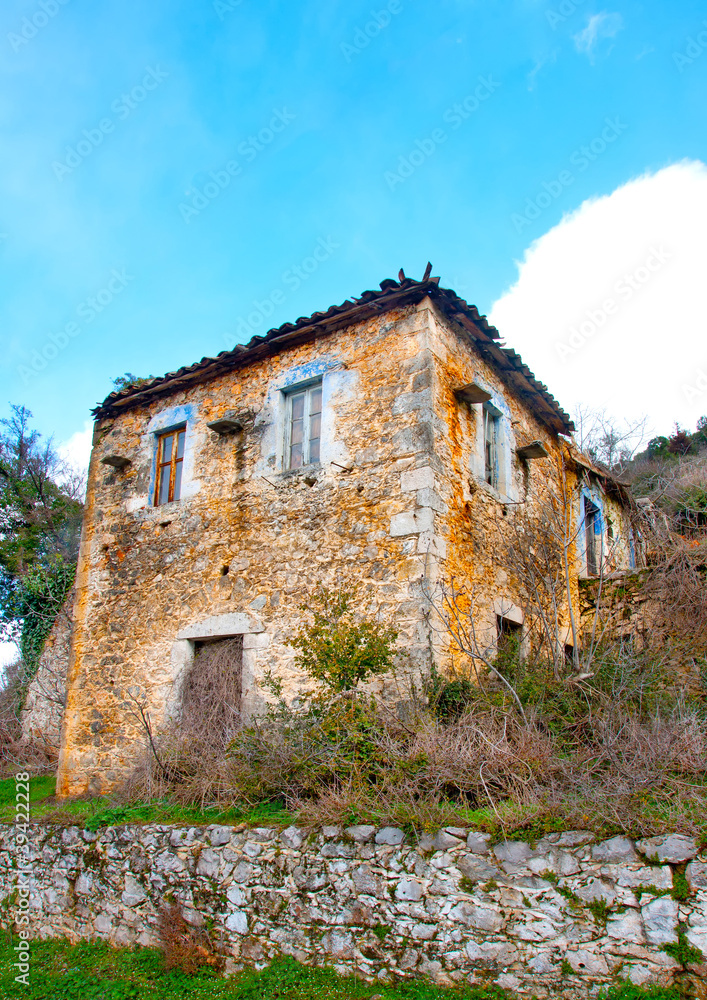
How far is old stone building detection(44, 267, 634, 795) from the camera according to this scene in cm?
758

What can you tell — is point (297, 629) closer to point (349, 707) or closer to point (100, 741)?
point (349, 707)

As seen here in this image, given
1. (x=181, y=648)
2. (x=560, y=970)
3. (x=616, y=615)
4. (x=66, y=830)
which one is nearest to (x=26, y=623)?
(x=181, y=648)

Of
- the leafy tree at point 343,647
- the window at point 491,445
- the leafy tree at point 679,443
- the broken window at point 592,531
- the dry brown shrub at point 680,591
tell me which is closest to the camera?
the leafy tree at point 343,647

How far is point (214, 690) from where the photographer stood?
8289mm

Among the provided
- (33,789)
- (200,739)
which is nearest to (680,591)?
(200,739)

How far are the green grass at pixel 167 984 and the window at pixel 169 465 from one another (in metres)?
5.46

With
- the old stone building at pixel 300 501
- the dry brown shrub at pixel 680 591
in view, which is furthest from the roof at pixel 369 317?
the dry brown shrub at pixel 680 591

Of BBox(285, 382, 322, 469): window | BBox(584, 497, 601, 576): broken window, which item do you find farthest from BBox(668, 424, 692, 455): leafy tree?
BBox(285, 382, 322, 469): window

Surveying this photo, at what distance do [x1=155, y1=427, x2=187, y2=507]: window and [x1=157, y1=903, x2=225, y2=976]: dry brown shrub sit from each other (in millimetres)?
5464

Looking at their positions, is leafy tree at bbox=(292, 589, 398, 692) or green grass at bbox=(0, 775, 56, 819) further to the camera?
green grass at bbox=(0, 775, 56, 819)

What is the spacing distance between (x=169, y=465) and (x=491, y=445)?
4628 millimetres

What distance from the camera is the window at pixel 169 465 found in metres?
9.87

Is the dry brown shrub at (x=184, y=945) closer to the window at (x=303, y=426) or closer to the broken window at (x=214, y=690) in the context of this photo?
the broken window at (x=214, y=690)

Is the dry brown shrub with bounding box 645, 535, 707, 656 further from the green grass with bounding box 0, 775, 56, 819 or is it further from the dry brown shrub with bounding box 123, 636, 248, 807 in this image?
the green grass with bounding box 0, 775, 56, 819
